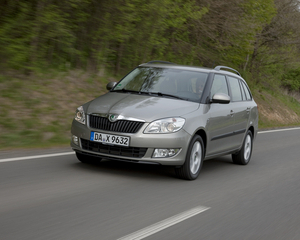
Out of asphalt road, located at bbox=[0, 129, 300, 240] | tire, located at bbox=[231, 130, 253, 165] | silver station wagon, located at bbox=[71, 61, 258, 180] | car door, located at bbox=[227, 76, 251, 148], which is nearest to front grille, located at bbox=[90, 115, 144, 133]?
silver station wagon, located at bbox=[71, 61, 258, 180]

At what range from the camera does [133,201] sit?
5449mm

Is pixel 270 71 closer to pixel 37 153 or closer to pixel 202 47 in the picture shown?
pixel 202 47

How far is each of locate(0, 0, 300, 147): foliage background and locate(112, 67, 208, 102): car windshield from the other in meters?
1.31

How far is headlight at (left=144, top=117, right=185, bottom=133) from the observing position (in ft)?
21.1

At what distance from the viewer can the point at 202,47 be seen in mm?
22094

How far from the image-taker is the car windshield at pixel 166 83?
745 centimetres

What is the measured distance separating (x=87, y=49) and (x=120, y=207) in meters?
10.9

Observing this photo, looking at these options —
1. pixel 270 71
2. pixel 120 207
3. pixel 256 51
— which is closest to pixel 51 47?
pixel 120 207

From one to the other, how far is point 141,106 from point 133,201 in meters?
→ 1.72

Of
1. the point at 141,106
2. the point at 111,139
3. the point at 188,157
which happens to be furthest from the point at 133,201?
the point at 141,106

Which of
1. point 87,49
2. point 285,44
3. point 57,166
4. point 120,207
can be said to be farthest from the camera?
point 285,44

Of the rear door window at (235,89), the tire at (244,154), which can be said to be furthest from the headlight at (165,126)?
the tire at (244,154)

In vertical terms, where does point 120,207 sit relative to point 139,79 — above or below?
below

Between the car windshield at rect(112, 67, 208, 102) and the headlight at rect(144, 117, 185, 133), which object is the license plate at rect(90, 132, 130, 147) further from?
the car windshield at rect(112, 67, 208, 102)
